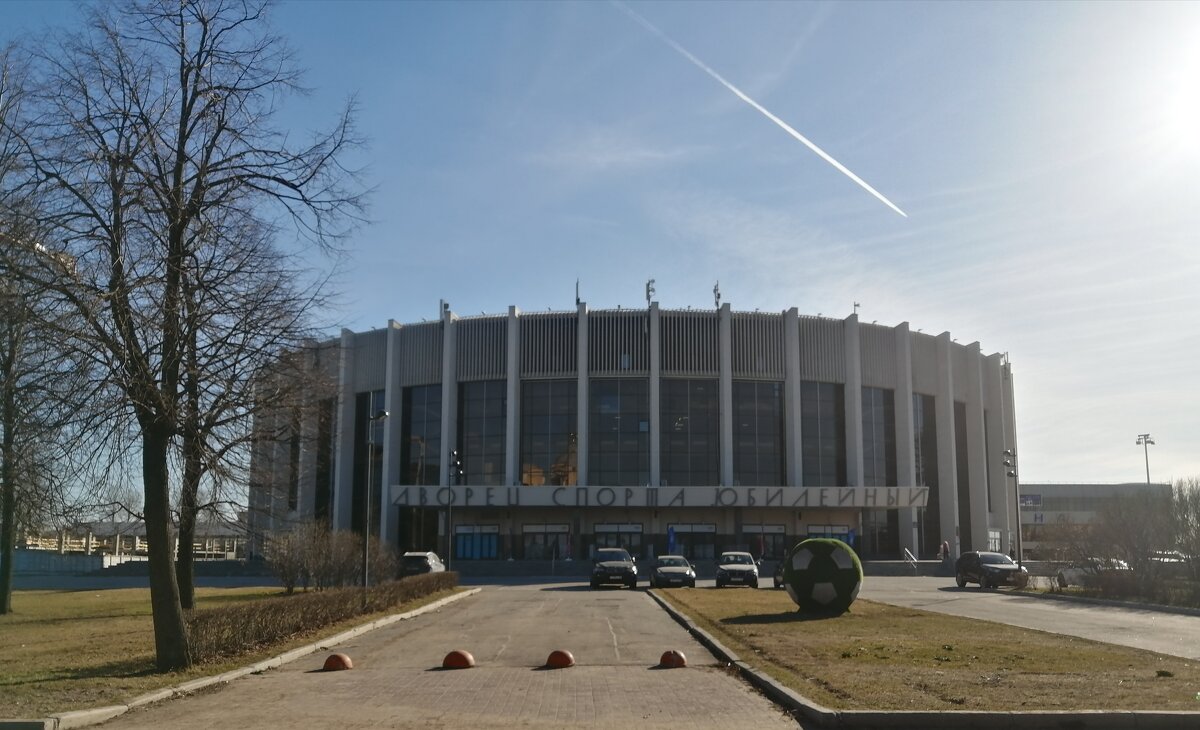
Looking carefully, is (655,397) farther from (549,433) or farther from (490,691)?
(490,691)

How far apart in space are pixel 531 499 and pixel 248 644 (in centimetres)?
4936


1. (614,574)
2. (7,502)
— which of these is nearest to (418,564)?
(614,574)

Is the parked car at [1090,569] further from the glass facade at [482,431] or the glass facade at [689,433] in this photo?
the glass facade at [482,431]

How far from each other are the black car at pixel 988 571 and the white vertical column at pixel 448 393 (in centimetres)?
3568

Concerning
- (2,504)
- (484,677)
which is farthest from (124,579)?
(484,677)

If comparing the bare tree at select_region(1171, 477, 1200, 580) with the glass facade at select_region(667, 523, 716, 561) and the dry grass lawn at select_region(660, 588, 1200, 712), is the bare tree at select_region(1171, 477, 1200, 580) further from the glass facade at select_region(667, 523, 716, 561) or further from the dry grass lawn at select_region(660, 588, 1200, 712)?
the glass facade at select_region(667, 523, 716, 561)

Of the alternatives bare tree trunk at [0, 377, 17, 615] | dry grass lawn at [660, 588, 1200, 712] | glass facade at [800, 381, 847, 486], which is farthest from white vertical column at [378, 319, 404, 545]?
dry grass lawn at [660, 588, 1200, 712]

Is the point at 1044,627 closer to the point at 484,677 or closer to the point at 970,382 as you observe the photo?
the point at 484,677

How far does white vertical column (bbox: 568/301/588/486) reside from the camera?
6712cm

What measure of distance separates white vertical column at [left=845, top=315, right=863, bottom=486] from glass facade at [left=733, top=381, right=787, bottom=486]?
4.60 m

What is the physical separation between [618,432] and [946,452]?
24358mm

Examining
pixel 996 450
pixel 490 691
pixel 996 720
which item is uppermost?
pixel 996 450

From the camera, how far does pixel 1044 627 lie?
22.2 metres

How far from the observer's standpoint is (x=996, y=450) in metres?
79.7
